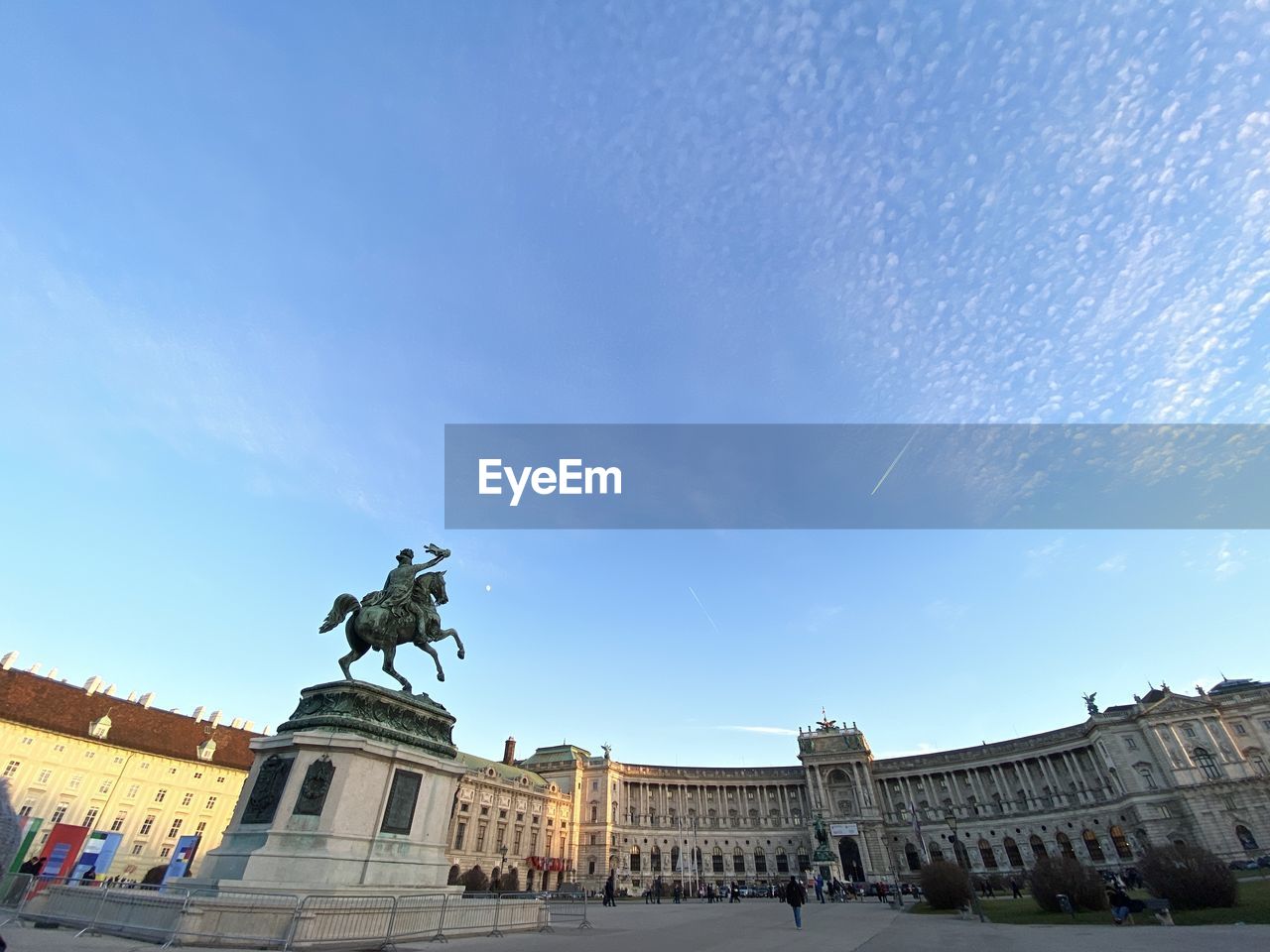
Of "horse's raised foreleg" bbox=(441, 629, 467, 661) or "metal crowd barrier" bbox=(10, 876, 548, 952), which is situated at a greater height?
"horse's raised foreleg" bbox=(441, 629, 467, 661)

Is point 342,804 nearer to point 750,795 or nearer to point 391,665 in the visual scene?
point 391,665

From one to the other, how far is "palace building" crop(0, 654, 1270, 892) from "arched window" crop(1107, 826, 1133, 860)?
238 millimetres

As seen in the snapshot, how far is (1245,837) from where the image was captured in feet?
178

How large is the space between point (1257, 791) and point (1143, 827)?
10041 millimetres

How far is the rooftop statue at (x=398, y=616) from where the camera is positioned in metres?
15.5

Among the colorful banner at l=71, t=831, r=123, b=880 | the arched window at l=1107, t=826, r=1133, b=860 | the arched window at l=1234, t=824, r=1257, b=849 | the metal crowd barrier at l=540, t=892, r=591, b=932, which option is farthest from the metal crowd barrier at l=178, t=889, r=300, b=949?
the arched window at l=1107, t=826, r=1133, b=860

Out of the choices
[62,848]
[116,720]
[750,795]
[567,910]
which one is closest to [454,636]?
[567,910]

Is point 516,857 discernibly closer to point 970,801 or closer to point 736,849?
point 736,849

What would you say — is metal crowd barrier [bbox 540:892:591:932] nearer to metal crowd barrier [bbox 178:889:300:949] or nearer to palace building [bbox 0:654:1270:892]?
metal crowd barrier [bbox 178:889:300:949]

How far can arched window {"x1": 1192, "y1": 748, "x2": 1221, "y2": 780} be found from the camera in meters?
57.3

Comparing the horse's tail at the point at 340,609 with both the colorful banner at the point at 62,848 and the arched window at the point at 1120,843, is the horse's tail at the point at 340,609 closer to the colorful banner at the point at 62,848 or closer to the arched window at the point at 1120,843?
the colorful banner at the point at 62,848

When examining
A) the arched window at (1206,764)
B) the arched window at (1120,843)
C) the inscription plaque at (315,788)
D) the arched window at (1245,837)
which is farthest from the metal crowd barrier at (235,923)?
the arched window at (1120,843)

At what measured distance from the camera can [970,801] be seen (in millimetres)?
76938

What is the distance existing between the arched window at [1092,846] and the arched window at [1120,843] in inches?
61.7
